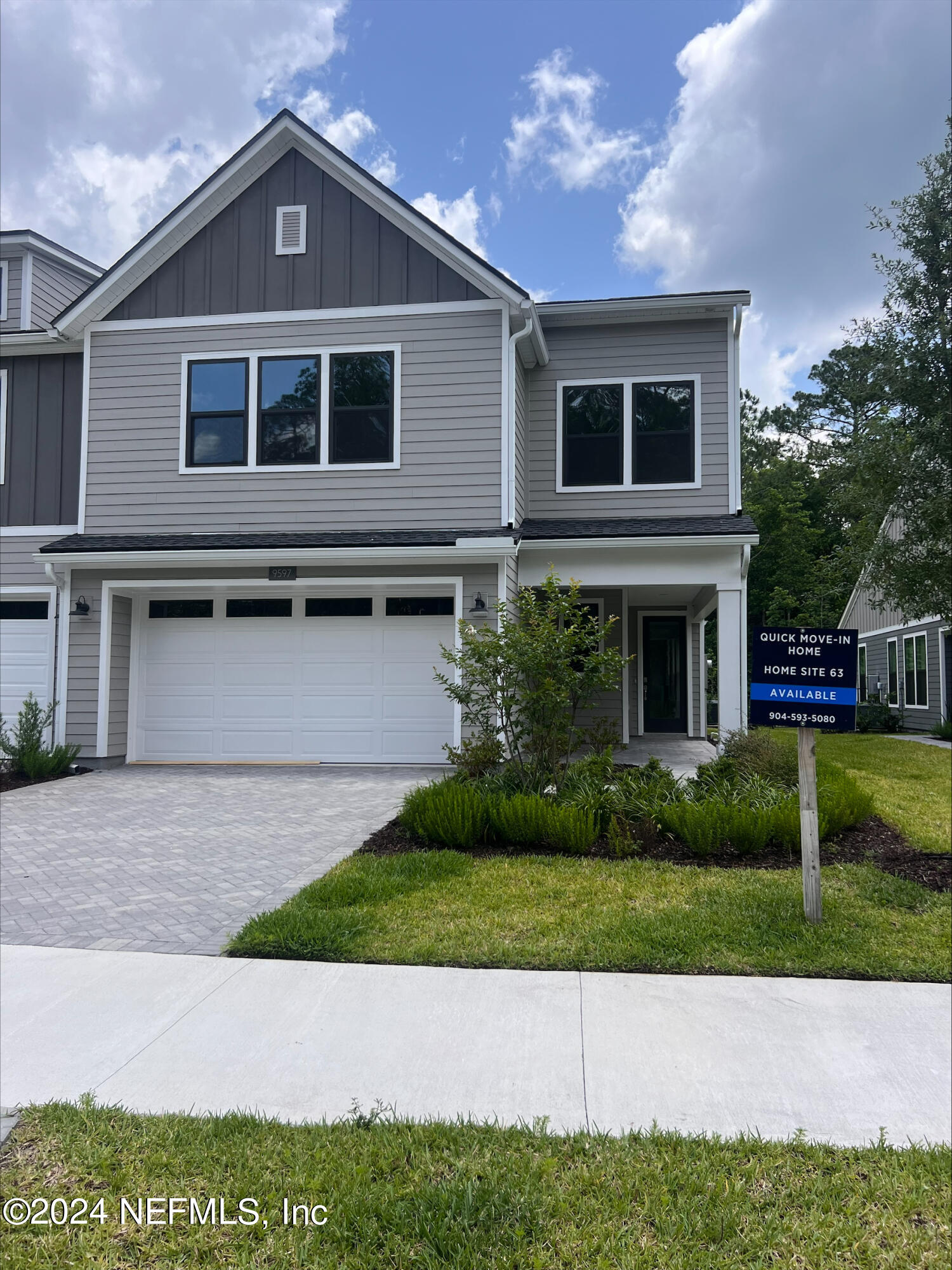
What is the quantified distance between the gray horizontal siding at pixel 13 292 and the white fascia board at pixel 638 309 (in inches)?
370

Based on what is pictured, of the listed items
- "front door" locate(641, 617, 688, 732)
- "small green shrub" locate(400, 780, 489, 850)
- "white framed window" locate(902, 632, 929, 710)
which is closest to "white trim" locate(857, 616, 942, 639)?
"white framed window" locate(902, 632, 929, 710)

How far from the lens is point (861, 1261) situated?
232cm

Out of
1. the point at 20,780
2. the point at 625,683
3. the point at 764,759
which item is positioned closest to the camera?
the point at 764,759

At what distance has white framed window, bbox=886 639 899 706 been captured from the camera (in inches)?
1008

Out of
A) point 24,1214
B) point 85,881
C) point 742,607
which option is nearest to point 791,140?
point 742,607

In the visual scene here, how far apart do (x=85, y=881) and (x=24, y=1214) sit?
395 centimetres

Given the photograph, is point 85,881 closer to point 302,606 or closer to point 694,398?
point 302,606

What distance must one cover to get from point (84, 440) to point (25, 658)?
11.2 ft

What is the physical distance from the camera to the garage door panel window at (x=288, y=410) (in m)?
12.0

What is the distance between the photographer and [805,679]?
5316 mm

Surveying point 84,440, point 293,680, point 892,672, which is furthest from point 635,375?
point 892,672

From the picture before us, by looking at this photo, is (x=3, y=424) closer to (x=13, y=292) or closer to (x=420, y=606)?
(x=13, y=292)

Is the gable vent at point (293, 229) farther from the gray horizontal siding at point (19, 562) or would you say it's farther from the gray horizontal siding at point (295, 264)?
the gray horizontal siding at point (19, 562)

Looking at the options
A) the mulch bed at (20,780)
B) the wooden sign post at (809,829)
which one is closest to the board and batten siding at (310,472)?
the mulch bed at (20,780)
